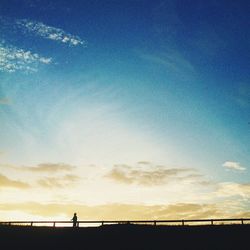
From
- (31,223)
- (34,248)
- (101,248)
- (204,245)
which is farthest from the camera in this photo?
(31,223)

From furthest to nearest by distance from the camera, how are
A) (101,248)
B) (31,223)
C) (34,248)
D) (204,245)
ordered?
1. (31,223)
2. (34,248)
3. (101,248)
4. (204,245)

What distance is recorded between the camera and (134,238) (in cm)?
2056

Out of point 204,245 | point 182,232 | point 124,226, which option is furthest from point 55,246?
point 204,245

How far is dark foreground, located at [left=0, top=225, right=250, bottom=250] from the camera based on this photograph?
19241 millimetres

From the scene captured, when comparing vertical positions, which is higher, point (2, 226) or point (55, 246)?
point (2, 226)

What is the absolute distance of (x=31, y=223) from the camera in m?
24.9

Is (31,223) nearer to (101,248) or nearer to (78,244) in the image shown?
(78,244)

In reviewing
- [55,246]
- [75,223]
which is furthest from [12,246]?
[75,223]

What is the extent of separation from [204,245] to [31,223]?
13959 mm

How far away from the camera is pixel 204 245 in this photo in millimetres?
19188

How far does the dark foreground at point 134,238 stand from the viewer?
19241 millimetres

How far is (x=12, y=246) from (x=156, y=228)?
1085 centimetres

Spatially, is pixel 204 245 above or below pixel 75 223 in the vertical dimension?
below

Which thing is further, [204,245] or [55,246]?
[55,246]
